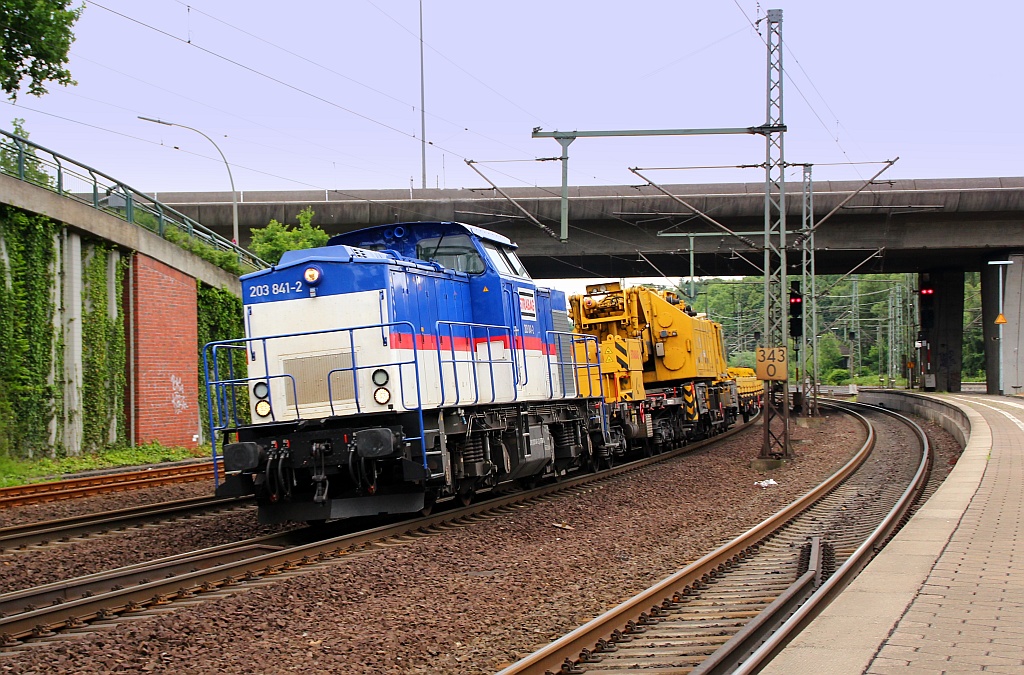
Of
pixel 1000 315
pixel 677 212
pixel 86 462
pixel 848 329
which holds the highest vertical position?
pixel 677 212

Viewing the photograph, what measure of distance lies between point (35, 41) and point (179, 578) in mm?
16405

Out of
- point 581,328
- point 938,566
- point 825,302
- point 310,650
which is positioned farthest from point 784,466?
point 825,302

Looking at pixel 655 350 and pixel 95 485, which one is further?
pixel 655 350

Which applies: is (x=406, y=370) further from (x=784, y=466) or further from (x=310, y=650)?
(x=784, y=466)

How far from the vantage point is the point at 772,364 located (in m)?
18.3

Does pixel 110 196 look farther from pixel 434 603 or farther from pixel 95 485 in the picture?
pixel 434 603

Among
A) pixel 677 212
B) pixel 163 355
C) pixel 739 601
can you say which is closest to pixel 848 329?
pixel 677 212

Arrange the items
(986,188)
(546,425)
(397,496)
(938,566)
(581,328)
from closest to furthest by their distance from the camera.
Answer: (938,566) → (397,496) → (546,425) → (581,328) → (986,188)

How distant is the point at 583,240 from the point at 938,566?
29.5 m

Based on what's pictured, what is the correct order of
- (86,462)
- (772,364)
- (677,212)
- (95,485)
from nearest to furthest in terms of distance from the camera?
1. (95,485)
2. (86,462)
3. (772,364)
4. (677,212)

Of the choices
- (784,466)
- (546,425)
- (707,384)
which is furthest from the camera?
(707,384)

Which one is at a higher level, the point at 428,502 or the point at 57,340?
the point at 57,340

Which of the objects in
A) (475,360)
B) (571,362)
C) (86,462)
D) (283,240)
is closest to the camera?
(475,360)

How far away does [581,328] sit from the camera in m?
21.5
